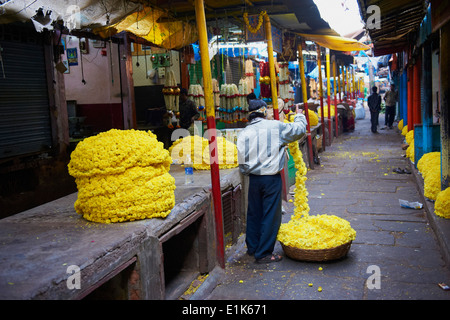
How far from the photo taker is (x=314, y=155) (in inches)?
504

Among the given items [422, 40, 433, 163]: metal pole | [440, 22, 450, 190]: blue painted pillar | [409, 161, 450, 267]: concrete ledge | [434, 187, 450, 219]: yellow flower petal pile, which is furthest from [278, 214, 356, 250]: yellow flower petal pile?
[422, 40, 433, 163]: metal pole

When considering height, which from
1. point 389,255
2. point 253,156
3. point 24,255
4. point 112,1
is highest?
point 112,1

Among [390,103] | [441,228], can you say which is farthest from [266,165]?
[390,103]

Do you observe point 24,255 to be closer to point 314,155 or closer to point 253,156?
point 253,156

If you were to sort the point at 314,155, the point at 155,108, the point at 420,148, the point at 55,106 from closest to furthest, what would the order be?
the point at 55,106
the point at 420,148
the point at 155,108
the point at 314,155

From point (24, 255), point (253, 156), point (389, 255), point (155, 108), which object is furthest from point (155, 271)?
point (155, 108)

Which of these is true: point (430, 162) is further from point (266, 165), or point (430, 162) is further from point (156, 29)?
point (156, 29)

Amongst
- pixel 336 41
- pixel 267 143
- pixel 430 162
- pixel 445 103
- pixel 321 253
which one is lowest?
pixel 321 253

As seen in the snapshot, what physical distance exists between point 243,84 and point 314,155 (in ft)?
12.9

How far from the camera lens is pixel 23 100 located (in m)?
7.46

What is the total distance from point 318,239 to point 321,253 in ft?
0.62

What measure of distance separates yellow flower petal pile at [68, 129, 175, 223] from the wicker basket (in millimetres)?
1907

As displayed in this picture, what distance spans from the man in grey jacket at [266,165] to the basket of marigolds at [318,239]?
197mm

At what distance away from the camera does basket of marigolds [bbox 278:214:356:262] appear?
510 cm
